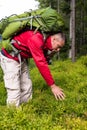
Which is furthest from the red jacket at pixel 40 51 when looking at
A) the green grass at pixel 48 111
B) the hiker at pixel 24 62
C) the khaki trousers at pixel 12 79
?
the khaki trousers at pixel 12 79

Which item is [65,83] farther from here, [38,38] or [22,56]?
[38,38]

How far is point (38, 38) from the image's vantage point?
593 centimetres

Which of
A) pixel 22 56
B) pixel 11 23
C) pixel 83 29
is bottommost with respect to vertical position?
A: pixel 83 29

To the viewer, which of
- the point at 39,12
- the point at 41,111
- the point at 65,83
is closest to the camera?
the point at 39,12

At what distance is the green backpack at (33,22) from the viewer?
610 cm

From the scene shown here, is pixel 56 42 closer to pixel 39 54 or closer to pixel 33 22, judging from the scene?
pixel 39 54

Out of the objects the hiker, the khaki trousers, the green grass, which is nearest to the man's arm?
the hiker

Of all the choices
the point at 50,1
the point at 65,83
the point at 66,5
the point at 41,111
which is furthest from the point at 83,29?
the point at 41,111

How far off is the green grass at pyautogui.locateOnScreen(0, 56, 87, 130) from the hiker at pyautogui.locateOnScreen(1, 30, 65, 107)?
272 mm

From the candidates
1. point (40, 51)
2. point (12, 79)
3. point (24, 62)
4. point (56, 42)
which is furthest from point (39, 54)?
point (24, 62)

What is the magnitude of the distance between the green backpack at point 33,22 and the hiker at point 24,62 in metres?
0.11

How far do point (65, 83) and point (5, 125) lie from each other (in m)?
5.48

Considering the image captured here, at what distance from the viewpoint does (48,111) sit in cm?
700

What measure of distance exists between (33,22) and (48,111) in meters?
1.75
